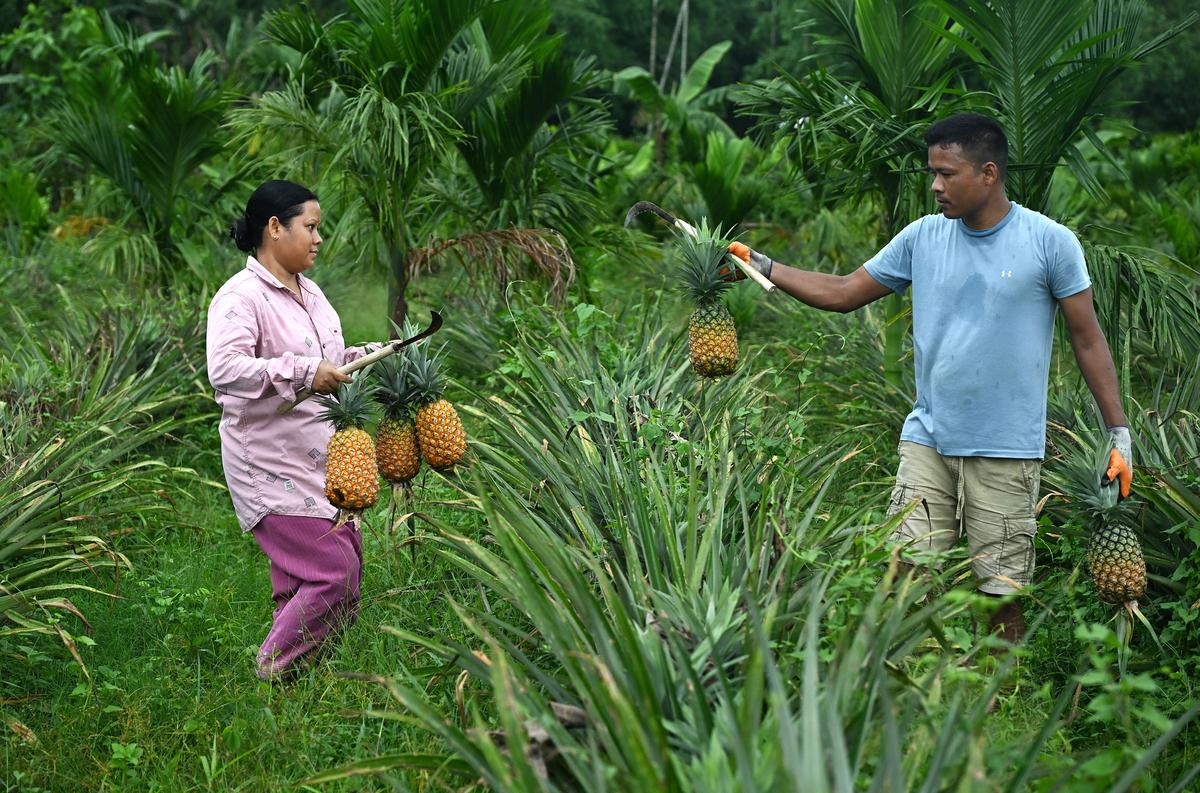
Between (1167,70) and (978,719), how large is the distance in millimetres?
35514

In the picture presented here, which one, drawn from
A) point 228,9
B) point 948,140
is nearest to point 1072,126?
point 948,140

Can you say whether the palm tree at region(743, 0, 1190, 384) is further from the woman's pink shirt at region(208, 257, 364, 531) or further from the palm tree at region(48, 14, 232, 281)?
the palm tree at region(48, 14, 232, 281)

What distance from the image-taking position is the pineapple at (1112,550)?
3926 millimetres

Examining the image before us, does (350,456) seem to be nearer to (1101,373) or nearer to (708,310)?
(708,310)

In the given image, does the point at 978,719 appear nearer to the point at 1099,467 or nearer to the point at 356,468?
the point at 1099,467

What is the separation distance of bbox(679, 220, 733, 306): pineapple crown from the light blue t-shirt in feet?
2.42

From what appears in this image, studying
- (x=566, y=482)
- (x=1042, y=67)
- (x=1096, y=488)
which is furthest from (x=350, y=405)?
(x=1042, y=67)

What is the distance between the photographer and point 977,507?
420cm

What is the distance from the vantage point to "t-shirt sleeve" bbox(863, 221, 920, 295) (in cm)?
436

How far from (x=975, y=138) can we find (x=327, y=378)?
2.35 meters

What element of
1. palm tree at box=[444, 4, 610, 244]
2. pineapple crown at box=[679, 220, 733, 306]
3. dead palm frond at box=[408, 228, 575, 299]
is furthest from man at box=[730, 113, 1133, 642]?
palm tree at box=[444, 4, 610, 244]

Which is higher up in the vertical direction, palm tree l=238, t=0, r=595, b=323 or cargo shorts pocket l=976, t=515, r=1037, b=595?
palm tree l=238, t=0, r=595, b=323

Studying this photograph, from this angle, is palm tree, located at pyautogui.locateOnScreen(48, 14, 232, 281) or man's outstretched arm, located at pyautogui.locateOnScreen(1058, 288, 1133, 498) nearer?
man's outstretched arm, located at pyautogui.locateOnScreen(1058, 288, 1133, 498)

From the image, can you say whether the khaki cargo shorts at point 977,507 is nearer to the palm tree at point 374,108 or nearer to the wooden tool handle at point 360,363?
the wooden tool handle at point 360,363
